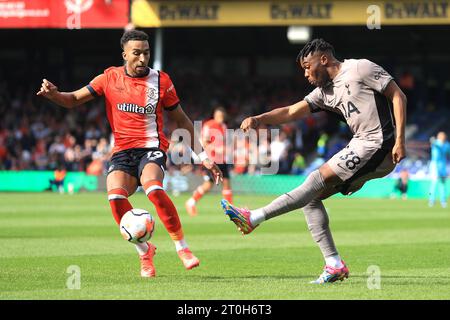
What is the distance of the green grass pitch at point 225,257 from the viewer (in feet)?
28.7

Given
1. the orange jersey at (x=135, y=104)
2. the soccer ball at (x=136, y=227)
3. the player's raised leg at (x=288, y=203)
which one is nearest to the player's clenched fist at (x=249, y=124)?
the player's raised leg at (x=288, y=203)

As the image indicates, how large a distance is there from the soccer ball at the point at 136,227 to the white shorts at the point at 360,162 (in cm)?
182

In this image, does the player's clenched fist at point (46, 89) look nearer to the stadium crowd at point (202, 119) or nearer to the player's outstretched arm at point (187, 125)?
the player's outstretched arm at point (187, 125)

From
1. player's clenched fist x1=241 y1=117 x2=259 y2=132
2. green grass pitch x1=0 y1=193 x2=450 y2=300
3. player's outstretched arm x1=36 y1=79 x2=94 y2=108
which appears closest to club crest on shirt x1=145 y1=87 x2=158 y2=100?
player's outstretched arm x1=36 y1=79 x2=94 y2=108

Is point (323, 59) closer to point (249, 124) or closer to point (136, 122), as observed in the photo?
point (249, 124)

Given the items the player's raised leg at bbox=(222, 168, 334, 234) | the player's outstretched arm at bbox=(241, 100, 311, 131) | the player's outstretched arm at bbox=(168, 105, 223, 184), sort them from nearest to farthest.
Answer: the player's raised leg at bbox=(222, 168, 334, 234), the player's outstretched arm at bbox=(241, 100, 311, 131), the player's outstretched arm at bbox=(168, 105, 223, 184)

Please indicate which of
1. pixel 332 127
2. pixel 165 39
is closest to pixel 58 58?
pixel 165 39

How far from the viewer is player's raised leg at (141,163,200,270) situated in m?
9.91

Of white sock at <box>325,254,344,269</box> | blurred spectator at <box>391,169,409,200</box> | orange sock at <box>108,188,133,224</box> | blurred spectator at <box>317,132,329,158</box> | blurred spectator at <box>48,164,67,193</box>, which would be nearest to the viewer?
white sock at <box>325,254,344,269</box>

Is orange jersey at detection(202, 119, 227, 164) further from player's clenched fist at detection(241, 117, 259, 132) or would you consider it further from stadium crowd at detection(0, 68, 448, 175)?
Result: player's clenched fist at detection(241, 117, 259, 132)

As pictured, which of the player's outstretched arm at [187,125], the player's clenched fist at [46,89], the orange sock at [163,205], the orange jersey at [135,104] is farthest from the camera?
the player's outstretched arm at [187,125]

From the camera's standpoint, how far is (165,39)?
1654 inches
